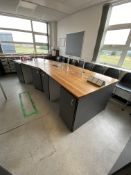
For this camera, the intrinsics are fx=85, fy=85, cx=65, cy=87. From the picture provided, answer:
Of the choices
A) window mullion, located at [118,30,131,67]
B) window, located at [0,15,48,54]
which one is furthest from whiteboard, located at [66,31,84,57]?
window, located at [0,15,48,54]

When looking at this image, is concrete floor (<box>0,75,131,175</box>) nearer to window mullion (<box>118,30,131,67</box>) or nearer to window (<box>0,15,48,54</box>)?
window mullion (<box>118,30,131,67</box>)

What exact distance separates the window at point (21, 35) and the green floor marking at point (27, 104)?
3533mm

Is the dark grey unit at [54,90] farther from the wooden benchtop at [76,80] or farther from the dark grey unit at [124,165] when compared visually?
the dark grey unit at [124,165]

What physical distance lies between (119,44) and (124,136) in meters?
2.61

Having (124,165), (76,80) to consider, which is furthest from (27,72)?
(124,165)

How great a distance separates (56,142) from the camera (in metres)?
1.36

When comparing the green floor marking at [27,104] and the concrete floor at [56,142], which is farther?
the green floor marking at [27,104]

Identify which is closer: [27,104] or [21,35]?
[27,104]

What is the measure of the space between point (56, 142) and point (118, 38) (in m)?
3.37

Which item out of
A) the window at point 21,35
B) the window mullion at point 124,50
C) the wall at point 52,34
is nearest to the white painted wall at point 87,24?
the wall at point 52,34

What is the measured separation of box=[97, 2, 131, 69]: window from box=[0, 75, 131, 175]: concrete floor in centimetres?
177

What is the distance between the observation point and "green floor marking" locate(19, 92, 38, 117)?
1919mm

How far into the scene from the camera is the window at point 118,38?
8.18 ft

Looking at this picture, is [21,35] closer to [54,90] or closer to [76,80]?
[54,90]
